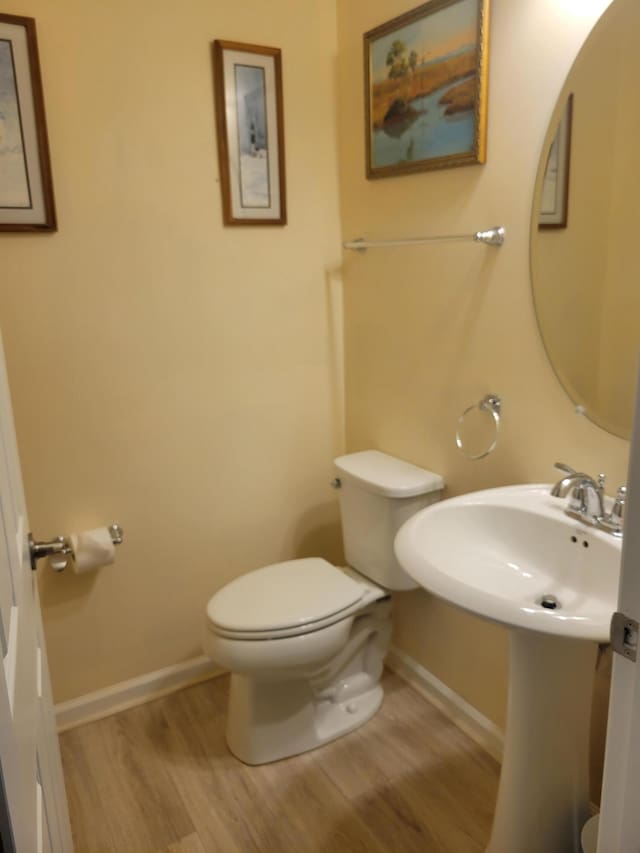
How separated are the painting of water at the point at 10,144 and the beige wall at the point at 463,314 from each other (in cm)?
99

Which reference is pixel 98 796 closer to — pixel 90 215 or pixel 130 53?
pixel 90 215

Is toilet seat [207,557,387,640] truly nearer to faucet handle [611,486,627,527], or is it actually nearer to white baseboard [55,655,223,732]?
white baseboard [55,655,223,732]

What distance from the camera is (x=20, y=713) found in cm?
74

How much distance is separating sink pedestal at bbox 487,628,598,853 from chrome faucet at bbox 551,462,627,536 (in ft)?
0.81

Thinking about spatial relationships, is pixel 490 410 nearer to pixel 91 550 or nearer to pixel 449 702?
pixel 449 702

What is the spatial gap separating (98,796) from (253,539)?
88 cm

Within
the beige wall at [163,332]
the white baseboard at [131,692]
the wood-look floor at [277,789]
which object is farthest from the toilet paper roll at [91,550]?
the wood-look floor at [277,789]

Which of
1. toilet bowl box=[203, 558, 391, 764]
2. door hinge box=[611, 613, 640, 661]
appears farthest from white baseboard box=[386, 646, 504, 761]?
door hinge box=[611, 613, 640, 661]

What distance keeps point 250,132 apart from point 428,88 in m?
0.57

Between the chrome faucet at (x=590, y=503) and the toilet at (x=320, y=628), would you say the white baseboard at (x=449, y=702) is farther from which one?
the chrome faucet at (x=590, y=503)

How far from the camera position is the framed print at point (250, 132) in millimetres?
1971

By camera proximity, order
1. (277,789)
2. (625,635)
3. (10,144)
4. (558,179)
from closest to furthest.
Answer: (625,635) < (558,179) < (10,144) < (277,789)

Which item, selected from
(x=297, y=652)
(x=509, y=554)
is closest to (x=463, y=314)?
(x=509, y=554)

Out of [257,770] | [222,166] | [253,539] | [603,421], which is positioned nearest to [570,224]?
[603,421]
